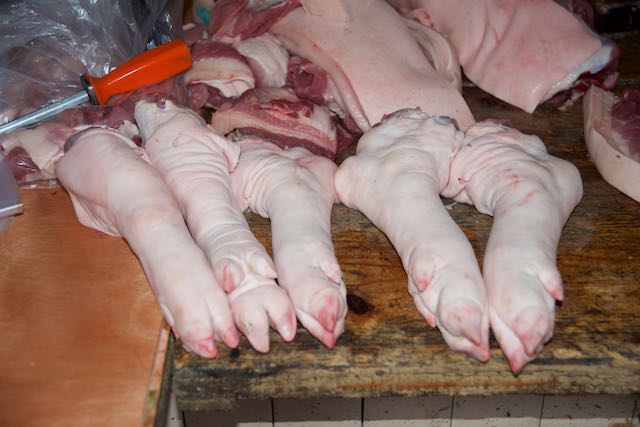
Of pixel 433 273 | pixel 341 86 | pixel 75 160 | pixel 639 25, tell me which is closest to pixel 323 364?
pixel 433 273

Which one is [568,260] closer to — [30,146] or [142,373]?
[142,373]

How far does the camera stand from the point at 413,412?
236cm

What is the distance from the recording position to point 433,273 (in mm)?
1490

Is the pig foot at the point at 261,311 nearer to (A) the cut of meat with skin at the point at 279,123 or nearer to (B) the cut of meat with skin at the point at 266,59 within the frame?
(A) the cut of meat with skin at the point at 279,123

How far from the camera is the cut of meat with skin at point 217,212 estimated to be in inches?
57.8

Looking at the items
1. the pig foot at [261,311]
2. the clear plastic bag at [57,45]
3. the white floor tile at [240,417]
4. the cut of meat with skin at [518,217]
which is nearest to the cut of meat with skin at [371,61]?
the cut of meat with skin at [518,217]

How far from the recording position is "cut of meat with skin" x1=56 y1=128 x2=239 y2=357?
1440mm

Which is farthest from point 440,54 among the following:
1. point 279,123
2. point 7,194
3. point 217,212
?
point 7,194

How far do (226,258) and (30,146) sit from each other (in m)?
0.77

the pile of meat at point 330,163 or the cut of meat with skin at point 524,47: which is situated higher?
the pile of meat at point 330,163

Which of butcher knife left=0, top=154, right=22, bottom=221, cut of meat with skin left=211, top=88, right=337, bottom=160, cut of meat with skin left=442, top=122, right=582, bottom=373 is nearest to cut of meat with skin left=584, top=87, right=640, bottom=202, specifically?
cut of meat with skin left=442, top=122, right=582, bottom=373

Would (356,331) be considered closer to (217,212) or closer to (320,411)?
(217,212)

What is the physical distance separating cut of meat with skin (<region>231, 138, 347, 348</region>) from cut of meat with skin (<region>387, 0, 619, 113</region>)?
0.74 m

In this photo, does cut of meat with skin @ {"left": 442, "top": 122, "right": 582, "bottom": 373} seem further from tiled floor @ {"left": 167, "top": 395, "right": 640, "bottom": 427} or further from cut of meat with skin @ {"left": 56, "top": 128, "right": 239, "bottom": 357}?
tiled floor @ {"left": 167, "top": 395, "right": 640, "bottom": 427}
